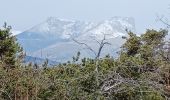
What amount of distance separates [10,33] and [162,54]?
6.90 metres

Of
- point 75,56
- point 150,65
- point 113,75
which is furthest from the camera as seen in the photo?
point 75,56

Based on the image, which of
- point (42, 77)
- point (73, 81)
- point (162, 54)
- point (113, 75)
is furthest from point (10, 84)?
point (162, 54)

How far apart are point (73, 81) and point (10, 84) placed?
1.32 metres

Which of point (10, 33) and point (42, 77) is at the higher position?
point (10, 33)

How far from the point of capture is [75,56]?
673 inches

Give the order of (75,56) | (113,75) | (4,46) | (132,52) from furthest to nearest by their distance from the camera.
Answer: (132,52) < (4,46) < (75,56) < (113,75)

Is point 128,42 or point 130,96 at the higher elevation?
point 128,42

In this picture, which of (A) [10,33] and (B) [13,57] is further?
(A) [10,33]

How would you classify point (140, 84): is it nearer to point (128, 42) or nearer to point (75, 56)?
point (75, 56)

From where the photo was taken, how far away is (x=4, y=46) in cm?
1897

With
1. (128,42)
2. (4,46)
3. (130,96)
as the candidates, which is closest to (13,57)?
(4,46)

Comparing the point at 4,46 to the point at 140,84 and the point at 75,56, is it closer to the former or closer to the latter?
the point at 75,56

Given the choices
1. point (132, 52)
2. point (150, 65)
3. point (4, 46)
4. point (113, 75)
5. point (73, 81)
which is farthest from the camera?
point (132, 52)

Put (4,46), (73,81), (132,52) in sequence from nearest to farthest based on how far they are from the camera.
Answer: (73,81)
(4,46)
(132,52)
